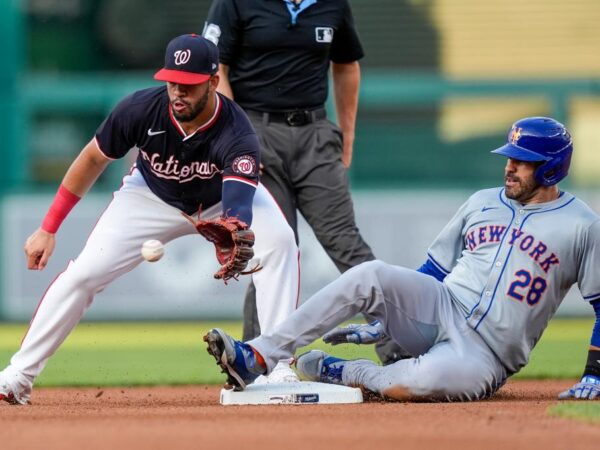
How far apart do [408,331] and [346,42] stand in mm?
1930

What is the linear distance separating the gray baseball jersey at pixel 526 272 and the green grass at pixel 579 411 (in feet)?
1.14

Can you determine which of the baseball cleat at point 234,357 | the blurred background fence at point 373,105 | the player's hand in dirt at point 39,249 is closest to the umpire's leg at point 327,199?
the baseball cleat at point 234,357

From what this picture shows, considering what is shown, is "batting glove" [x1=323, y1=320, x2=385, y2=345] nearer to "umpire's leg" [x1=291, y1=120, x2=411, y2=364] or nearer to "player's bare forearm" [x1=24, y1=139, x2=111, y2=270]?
"umpire's leg" [x1=291, y1=120, x2=411, y2=364]

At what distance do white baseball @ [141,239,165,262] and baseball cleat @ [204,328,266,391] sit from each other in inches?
19.8

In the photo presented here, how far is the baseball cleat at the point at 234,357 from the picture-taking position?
193 inches

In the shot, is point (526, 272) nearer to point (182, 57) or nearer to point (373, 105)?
point (182, 57)

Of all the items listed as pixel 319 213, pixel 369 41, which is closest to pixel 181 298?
pixel 369 41

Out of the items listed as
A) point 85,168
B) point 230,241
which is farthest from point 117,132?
point 230,241

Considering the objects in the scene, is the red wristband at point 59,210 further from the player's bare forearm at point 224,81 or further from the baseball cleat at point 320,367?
the baseball cleat at point 320,367

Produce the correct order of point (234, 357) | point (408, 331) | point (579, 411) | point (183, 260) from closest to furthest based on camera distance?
point (579, 411)
point (234, 357)
point (408, 331)
point (183, 260)

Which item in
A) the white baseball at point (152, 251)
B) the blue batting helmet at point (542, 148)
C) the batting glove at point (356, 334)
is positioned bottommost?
the batting glove at point (356, 334)

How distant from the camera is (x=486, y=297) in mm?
5312

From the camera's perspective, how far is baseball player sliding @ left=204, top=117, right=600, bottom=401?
513cm


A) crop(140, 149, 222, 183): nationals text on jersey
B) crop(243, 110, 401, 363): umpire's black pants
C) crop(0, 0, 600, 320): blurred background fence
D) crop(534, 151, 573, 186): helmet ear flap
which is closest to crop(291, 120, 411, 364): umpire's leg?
crop(243, 110, 401, 363): umpire's black pants
